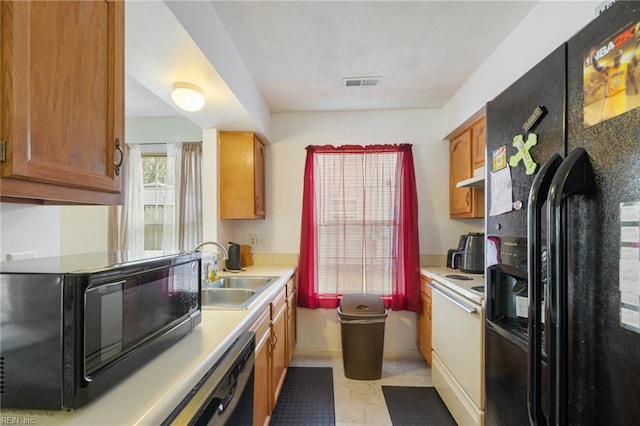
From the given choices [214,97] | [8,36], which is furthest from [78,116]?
[214,97]

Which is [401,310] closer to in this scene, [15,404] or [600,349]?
[600,349]

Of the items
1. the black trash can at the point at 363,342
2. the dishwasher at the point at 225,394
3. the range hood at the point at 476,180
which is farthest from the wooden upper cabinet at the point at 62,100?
the range hood at the point at 476,180

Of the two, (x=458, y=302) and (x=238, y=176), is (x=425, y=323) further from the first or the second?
(x=238, y=176)

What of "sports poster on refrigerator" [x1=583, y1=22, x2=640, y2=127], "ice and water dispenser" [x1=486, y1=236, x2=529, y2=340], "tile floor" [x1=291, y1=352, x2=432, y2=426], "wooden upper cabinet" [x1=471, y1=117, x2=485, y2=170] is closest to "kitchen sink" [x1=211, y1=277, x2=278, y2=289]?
"tile floor" [x1=291, y1=352, x2=432, y2=426]

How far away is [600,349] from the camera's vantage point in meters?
0.67

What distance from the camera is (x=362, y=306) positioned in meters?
2.51

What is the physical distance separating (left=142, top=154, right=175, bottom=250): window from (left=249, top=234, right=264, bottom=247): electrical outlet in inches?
32.7

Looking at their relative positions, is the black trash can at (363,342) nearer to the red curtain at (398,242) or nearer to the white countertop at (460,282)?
the red curtain at (398,242)

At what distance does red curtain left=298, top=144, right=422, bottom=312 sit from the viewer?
111 inches

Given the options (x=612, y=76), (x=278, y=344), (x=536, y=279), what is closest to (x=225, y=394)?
A: (x=536, y=279)

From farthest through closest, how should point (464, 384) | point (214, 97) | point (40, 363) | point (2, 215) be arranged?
point (214, 97) < point (464, 384) < point (2, 215) < point (40, 363)

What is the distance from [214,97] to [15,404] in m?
1.81

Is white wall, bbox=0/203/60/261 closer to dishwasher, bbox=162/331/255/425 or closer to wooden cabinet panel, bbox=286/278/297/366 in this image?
dishwasher, bbox=162/331/255/425

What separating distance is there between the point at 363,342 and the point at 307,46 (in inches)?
90.1
